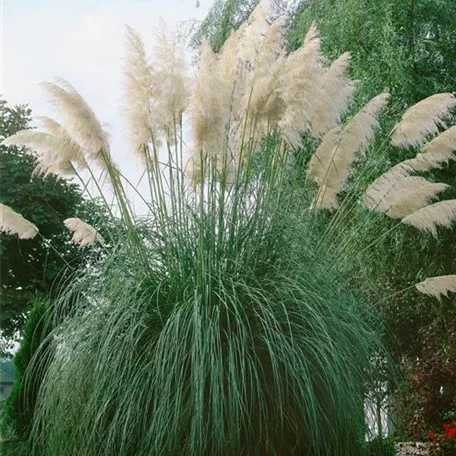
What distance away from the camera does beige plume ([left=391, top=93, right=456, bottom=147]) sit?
4.63 m

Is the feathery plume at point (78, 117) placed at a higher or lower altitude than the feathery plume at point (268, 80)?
lower

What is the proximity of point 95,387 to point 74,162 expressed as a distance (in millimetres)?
1316

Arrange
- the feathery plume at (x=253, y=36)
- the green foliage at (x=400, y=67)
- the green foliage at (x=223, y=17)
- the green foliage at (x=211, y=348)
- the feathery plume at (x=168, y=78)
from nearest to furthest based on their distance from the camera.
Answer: the green foliage at (x=211, y=348), the feathery plume at (x=168, y=78), the feathery plume at (x=253, y=36), the green foliage at (x=400, y=67), the green foliage at (x=223, y=17)

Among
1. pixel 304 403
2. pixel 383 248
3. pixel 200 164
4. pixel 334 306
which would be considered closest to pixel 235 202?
pixel 200 164

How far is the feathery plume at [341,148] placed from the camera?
182 inches

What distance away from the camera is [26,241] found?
1068 centimetres

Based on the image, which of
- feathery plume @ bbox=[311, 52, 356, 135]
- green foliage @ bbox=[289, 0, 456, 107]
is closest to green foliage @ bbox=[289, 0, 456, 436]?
green foliage @ bbox=[289, 0, 456, 107]

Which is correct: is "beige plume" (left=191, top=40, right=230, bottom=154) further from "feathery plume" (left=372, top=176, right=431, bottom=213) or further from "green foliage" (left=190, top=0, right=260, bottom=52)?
"green foliage" (left=190, top=0, right=260, bottom=52)

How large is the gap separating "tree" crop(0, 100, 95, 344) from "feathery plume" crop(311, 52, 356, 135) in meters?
6.11

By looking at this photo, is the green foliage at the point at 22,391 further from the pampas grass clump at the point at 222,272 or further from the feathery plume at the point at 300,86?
the feathery plume at the point at 300,86

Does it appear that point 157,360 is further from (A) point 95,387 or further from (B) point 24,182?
(B) point 24,182

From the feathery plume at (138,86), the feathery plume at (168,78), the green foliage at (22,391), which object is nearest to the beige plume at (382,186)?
the feathery plume at (168,78)

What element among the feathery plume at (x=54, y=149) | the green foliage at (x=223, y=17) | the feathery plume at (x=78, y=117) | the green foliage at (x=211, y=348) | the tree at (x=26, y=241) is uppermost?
the green foliage at (x=223, y=17)

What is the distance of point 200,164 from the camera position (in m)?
4.27
